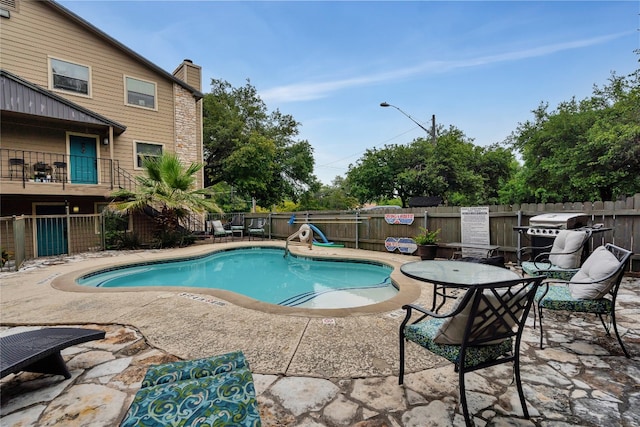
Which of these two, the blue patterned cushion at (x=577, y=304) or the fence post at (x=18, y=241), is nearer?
the blue patterned cushion at (x=577, y=304)

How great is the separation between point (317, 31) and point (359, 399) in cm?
1140

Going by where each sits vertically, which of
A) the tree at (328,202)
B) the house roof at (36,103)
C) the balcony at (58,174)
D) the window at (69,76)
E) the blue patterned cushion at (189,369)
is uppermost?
the window at (69,76)

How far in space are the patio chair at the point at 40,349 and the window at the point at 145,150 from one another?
10683 millimetres

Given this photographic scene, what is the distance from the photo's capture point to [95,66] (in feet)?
34.6

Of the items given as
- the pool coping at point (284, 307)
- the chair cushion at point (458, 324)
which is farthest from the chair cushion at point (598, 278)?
the pool coping at point (284, 307)

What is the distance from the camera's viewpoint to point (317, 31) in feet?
33.6

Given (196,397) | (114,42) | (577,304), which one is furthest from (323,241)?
(114,42)

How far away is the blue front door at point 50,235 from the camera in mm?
9539

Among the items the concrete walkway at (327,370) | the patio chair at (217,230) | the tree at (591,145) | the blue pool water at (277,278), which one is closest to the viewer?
the concrete walkway at (327,370)

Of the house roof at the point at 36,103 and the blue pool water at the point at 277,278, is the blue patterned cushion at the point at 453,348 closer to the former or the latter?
the blue pool water at the point at 277,278

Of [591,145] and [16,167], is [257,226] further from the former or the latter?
[591,145]

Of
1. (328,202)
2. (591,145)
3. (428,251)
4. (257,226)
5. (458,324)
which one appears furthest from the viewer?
(328,202)

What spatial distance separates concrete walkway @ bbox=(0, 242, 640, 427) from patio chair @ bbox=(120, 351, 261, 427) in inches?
16.7

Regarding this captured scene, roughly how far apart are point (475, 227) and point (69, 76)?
13965 mm
